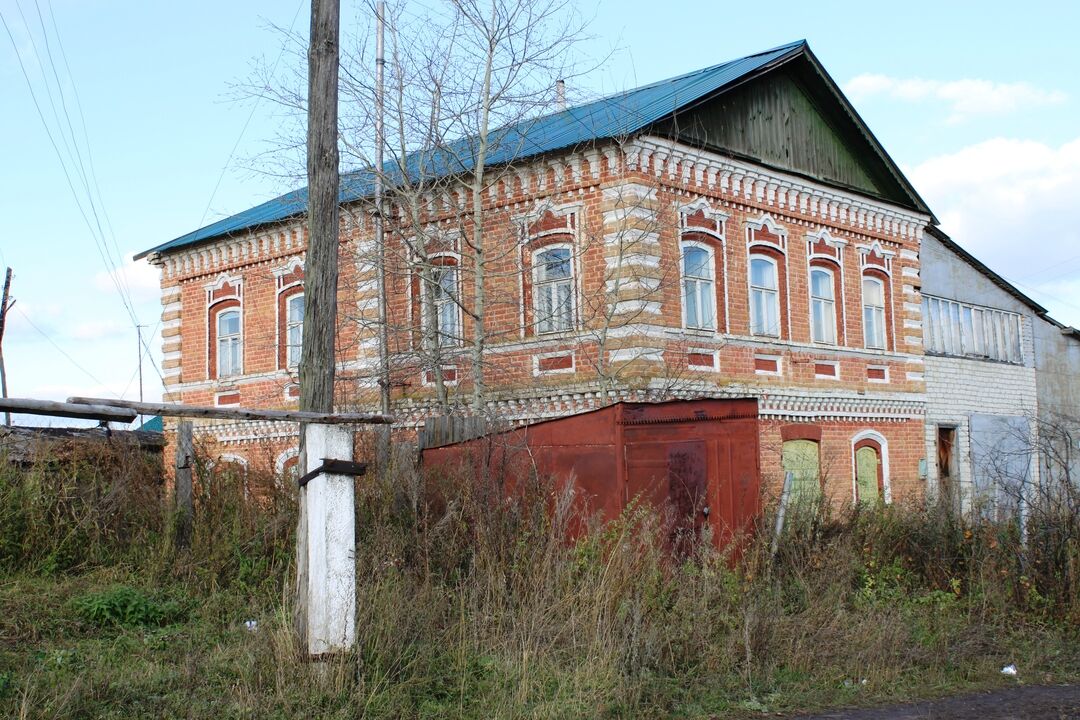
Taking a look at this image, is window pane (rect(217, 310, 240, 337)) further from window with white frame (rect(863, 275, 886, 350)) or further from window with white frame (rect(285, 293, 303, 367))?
window with white frame (rect(863, 275, 886, 350))

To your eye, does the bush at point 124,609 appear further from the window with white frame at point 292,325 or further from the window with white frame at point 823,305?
the window with white frame at point 823,305

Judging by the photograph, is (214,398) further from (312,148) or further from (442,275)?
(312,148)

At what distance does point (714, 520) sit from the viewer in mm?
10680

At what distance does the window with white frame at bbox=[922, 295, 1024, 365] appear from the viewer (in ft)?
71.2

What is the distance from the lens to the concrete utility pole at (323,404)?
6785 mm

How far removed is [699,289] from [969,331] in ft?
32.3

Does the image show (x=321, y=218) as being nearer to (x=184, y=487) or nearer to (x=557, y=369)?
(x=184, y=487)

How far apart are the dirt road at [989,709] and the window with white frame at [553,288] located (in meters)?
8.47

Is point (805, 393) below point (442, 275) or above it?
below

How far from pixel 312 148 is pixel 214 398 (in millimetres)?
13644

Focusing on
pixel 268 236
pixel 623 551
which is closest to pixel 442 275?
pixel 268 236

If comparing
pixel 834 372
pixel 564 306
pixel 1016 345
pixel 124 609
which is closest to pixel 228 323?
pixel 564 306

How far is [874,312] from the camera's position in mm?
19688

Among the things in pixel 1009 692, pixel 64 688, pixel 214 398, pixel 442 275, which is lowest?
pixel 1009 692
